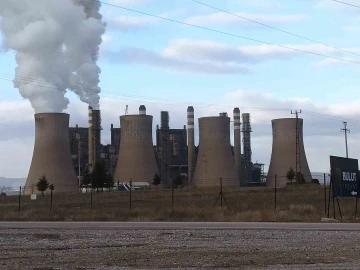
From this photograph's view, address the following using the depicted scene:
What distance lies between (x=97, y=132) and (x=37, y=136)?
18603mm

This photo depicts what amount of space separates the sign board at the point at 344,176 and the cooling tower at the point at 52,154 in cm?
3048

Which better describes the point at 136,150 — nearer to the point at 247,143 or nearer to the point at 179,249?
the point at 247,143

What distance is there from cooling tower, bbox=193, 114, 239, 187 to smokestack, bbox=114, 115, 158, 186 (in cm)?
440

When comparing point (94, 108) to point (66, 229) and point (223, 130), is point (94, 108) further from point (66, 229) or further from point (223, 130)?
point (66, 229)

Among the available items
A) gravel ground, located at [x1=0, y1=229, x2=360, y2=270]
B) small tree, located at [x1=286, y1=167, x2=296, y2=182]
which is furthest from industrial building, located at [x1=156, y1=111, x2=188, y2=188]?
gravel ground, located at [x1=0, y1=229, x2=360, y2=270]

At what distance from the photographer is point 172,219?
2272 centimetres

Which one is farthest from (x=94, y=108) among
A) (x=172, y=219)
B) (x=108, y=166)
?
(x=172, y=219)

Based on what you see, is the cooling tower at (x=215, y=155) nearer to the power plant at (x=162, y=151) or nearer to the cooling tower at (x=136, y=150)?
the power plant at (x=162, y=151)

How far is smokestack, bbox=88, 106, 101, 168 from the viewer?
224ft

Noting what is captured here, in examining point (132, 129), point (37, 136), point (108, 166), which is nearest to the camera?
point (37, 136)

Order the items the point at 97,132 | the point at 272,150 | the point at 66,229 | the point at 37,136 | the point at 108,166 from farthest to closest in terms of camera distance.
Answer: the point at 108,166 < the point at 97,132 < the point at 272,150 < the point at 37,136 < the point at 66,229

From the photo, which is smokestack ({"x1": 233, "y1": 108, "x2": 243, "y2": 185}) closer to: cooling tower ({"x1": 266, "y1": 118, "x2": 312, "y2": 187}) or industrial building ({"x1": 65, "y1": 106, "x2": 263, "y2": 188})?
industrial building ({"x1": 65, "y1": 106, "x2": 263, "y2": 188})

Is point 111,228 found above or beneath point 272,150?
beneath

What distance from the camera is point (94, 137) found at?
69188 millimetres
